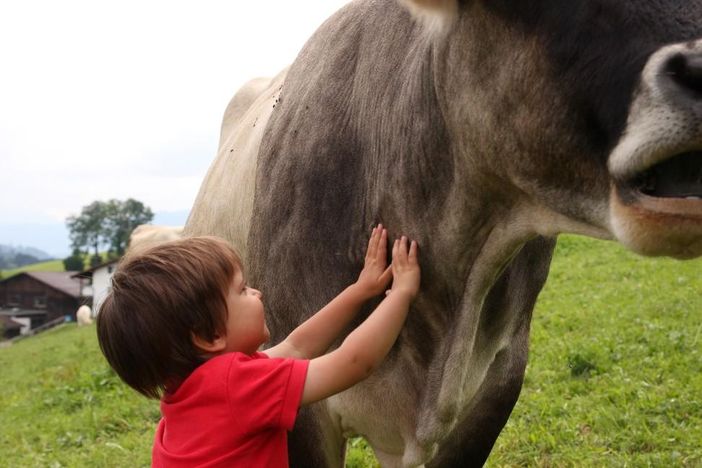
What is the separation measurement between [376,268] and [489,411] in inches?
41.5

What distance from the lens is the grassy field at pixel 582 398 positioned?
15.7ft

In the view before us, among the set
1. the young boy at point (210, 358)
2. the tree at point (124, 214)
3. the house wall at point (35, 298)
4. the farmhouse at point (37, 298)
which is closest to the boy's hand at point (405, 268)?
the young boy at point (210, 358)

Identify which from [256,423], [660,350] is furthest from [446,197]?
[660,350]

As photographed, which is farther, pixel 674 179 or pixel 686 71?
pixel 674 179

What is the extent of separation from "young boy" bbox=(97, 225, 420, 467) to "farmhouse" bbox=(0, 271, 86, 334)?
65634 mm

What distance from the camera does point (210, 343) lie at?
2.37m

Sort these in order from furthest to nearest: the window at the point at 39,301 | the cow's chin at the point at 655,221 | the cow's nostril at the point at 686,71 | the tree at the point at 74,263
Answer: the tree at the point at 74,263, the window at the point at 39,301, the cow's chin at the point at 655,221, the cow's nostril at the point at 686,71

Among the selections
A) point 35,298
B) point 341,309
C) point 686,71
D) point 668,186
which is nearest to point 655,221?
point 668,186

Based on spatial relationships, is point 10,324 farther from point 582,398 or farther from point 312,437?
point 312,437

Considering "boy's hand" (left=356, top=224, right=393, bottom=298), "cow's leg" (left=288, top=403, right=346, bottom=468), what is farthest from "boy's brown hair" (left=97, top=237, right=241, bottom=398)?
"cow's leg" (left=288, top=403, right=346, bottom=468)

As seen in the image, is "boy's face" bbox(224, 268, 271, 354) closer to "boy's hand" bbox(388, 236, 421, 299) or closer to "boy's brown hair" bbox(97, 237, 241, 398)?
"boy's brown hair" bbox(97, 237, 241, 398)

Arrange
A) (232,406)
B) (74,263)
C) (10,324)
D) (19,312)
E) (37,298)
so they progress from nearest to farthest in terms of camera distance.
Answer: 1. (232,406)
2. (10,324)
3. (19,312)
4. (37,298)
5. (74,263)

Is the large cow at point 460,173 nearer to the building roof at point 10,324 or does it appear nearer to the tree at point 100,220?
the building roof at point 10,324

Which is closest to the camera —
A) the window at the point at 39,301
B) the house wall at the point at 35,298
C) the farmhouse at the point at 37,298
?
the farmhouse at the point at 37,298
